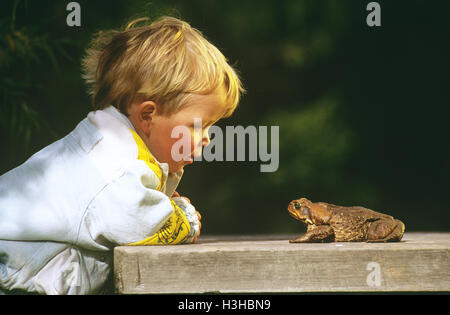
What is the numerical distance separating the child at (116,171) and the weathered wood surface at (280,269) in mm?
153

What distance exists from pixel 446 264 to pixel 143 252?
932 millimetres

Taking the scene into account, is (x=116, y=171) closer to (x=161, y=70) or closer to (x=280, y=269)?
(x=161, y=70)

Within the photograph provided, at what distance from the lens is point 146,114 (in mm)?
2223

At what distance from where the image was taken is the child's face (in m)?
2.20

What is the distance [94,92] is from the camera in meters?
2.38

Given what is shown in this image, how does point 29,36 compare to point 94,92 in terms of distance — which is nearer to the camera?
point 94,92

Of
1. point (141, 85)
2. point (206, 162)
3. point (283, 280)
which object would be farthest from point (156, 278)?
point (206, 162)

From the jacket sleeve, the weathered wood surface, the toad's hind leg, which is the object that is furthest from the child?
the toad's hind leg

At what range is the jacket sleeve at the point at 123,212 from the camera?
6.17ft

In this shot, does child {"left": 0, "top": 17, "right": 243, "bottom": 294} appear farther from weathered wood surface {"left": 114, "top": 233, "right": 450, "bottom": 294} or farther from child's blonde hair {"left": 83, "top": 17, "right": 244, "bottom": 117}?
weathered wood surface {"left": 114, "top": 233, "right": 450, "bottom": 294}

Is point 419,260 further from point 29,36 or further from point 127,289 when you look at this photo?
point 29,36

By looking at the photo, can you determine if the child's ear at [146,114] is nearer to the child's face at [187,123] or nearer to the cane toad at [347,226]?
the child's face at [187,123]

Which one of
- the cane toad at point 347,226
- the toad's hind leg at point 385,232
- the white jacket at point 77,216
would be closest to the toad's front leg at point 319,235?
the cane toad at point 347,226

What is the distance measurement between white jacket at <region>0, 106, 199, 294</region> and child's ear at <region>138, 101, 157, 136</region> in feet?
0.69
